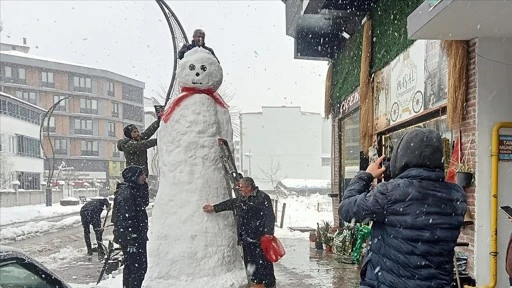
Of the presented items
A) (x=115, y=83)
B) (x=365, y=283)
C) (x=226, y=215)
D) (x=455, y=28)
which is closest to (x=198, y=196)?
(x=226, y=215)

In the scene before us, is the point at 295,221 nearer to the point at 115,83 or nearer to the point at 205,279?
the point at 205,279

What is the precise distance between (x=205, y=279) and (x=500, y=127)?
11.4 feet

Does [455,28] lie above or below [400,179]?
above

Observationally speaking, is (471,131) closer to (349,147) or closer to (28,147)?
(349,147)

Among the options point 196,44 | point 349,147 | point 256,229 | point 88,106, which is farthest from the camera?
point 88,106

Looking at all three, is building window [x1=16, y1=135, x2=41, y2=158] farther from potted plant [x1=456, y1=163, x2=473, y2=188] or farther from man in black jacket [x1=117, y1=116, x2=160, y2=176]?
potted plant [x1=456, y1=163, x2=473, y2=188]

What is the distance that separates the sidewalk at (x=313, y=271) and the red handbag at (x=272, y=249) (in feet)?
5.99

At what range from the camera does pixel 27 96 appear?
6906 centimetres

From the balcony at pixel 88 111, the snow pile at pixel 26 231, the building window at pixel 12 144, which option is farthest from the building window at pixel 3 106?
the snow pile at pixel 26 231

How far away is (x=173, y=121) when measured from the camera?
543cm

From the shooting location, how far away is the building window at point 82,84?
240 feet

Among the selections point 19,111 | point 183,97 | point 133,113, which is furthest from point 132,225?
point 133,113

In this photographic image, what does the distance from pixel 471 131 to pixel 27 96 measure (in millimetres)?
72081

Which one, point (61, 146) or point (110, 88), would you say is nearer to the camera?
point (61, 146)
